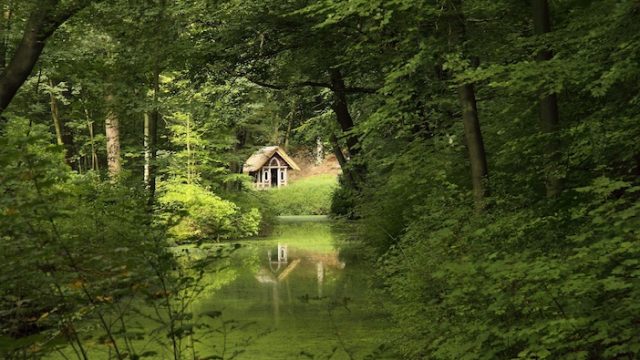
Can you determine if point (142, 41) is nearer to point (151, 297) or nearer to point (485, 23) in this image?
point (485, 23)

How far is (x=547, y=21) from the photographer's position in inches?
332

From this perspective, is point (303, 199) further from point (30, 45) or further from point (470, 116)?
point (470, 116)

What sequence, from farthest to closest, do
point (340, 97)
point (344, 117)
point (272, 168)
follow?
1. point (272, 168)
2. point (344, 117)
3. point (340, 97)

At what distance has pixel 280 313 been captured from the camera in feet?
41.0

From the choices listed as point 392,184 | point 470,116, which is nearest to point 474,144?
point 470,116

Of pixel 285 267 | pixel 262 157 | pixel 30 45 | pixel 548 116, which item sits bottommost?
pixel 285 267

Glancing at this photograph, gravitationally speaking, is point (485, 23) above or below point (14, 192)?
above

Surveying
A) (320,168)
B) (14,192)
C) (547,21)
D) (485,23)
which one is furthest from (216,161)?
(320,168)

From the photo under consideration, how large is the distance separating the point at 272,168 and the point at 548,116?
59.0m

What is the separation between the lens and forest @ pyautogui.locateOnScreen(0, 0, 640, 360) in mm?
4801

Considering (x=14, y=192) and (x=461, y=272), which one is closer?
A: (x=14, y=192)

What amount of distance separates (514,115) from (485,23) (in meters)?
1.77

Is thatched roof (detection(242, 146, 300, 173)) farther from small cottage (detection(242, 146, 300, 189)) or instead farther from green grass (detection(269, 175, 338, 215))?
green grass (detection(269, 175, 338, 215))

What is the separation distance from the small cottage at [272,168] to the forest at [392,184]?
3895 centimetres
